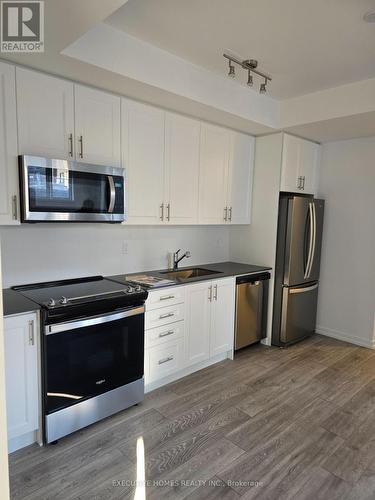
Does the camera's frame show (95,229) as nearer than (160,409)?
No

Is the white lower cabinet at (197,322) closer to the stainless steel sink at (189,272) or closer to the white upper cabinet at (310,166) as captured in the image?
the stainless steel sink at (189,272)

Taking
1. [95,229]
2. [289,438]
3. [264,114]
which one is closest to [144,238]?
[95,229]

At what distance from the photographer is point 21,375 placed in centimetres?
202

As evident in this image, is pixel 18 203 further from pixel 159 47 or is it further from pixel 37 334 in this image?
pixel 159 47

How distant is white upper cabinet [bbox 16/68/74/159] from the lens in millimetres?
2180

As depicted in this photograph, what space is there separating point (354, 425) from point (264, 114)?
9.24 ft

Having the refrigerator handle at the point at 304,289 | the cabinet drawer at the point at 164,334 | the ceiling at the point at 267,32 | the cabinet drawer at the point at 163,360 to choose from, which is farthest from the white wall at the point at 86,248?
the ceiling at the point at 267,32

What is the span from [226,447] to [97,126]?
244 centimetres

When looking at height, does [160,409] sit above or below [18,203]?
below

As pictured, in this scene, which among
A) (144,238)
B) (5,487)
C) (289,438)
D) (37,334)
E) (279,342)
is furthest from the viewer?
(279,342)

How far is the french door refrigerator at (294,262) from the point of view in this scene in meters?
3.67

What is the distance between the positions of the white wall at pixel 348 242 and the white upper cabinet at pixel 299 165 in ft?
0.51

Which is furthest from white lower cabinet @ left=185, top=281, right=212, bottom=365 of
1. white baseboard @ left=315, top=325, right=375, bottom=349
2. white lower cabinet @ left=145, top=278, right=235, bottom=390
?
white baseboard @ left=315, top=325, right=375, bottom=349

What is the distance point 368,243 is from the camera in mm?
3814
